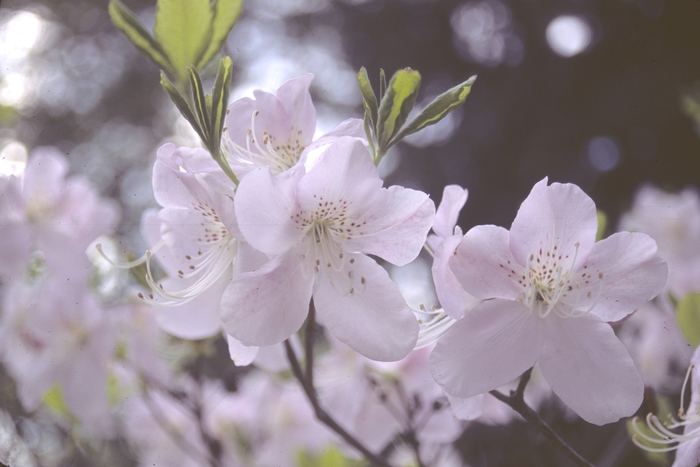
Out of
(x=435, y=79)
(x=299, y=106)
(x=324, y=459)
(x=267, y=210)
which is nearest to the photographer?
(x=267, y=210)

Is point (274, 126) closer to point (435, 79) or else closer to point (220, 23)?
point (220, 23)

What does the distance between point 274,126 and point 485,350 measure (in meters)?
0.26

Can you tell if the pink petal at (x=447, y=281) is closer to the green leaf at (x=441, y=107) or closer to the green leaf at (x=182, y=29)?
the green leaf at (x=441, y=107)

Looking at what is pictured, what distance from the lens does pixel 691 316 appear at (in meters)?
0.57

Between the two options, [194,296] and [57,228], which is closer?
[194,296]

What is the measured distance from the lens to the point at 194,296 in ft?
1.75

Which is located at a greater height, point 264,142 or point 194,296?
point 264,142

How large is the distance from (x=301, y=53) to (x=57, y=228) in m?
0.42

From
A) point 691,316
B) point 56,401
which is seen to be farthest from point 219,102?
point 56,401

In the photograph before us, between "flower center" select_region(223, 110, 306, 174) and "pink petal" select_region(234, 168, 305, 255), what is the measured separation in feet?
0.30

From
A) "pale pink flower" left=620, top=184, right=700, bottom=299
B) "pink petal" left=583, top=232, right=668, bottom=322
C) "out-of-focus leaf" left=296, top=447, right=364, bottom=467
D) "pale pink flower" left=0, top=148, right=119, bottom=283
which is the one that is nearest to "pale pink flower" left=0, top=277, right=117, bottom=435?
"pale pink flower" left=0, top=148, right=119, bottom=283

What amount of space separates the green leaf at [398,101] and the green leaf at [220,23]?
15 centimetres

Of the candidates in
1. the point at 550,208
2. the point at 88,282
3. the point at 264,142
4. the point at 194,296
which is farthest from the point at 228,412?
the point at 550,208

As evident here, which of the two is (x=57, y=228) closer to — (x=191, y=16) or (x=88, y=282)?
(x=88, y=282)
